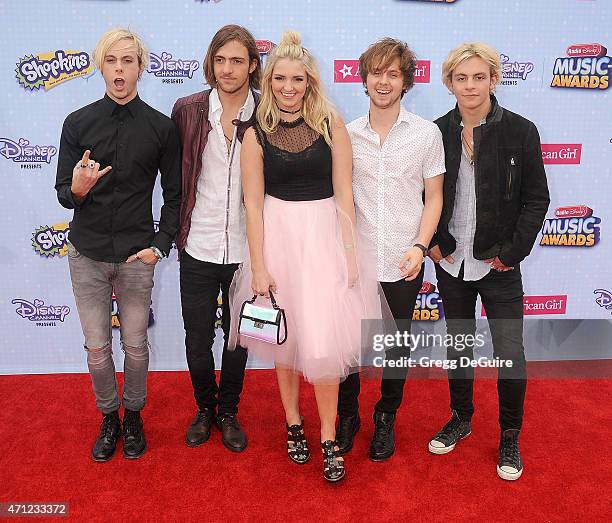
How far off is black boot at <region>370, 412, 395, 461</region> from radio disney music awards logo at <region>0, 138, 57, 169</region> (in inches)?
106

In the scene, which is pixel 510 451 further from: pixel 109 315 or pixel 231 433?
pixel 109 315

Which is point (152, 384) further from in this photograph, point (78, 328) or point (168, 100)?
point (168, 100)

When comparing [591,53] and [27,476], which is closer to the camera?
[27,476]

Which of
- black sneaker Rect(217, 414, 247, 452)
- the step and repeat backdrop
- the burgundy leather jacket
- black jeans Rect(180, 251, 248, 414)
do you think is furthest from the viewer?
the step and repeat backdrop

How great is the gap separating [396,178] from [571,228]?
6.60 feet

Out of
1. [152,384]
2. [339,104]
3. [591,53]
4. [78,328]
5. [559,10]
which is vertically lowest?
[152,384]

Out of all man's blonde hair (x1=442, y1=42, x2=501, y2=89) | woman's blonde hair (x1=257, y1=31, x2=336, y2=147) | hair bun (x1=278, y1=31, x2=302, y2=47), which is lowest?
woman's blonde hair (x1=257, y1=31, x2=336, y2=147)

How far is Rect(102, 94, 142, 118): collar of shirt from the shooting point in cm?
266

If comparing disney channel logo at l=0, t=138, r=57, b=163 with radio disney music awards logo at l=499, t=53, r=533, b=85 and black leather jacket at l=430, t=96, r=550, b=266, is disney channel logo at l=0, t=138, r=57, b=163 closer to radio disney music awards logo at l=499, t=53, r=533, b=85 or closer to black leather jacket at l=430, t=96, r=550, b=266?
black leather jacket at l=430, t=96, r=550, b=266

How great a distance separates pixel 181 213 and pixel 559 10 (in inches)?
109

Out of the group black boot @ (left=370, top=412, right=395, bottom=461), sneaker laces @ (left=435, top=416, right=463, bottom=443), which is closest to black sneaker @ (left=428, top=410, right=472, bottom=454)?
sneaker laces @ (left=435, top=416, right=463, bottom=443)

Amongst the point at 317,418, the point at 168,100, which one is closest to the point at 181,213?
the point at 168,100

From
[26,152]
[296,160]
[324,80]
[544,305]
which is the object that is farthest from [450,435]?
[26,152]

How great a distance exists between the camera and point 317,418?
131 inches
